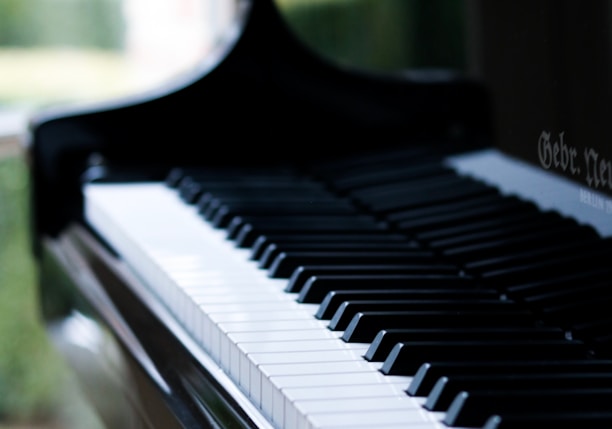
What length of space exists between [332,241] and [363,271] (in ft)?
0.54

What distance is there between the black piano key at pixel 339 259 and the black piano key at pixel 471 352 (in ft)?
1.03

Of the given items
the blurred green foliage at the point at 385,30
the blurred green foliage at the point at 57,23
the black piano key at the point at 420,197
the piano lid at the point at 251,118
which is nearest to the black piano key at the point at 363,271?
the black piano key at the point at 420,197

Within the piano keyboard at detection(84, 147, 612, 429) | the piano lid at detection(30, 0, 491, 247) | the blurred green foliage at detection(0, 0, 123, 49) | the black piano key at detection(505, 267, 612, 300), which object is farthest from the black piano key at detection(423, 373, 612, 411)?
the blurred green foliage at detection(0, 0, 123, 49)

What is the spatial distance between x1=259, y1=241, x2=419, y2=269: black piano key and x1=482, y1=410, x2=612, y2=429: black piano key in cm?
57

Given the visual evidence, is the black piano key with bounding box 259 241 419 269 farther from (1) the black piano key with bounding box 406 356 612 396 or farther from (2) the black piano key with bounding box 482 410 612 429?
(2) the black piano key with bounding box 482 410 612 429

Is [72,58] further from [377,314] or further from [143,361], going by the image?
[377,314]

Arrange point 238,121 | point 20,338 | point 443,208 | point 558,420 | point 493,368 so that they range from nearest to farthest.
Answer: point 558,420 < point 493,368 < point 443,208 < point 238,121 < point 20,338

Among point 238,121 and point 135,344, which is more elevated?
point 238,121

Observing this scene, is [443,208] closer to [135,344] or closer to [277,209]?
[277,209]

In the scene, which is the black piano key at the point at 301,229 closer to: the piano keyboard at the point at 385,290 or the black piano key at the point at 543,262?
the piano keyboard at the point at 385,290

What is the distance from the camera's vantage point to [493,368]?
35.0 inches

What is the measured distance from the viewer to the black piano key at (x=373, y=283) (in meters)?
1.16

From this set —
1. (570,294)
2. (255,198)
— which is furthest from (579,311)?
(255,198)

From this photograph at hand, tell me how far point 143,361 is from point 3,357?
2.20 meters
